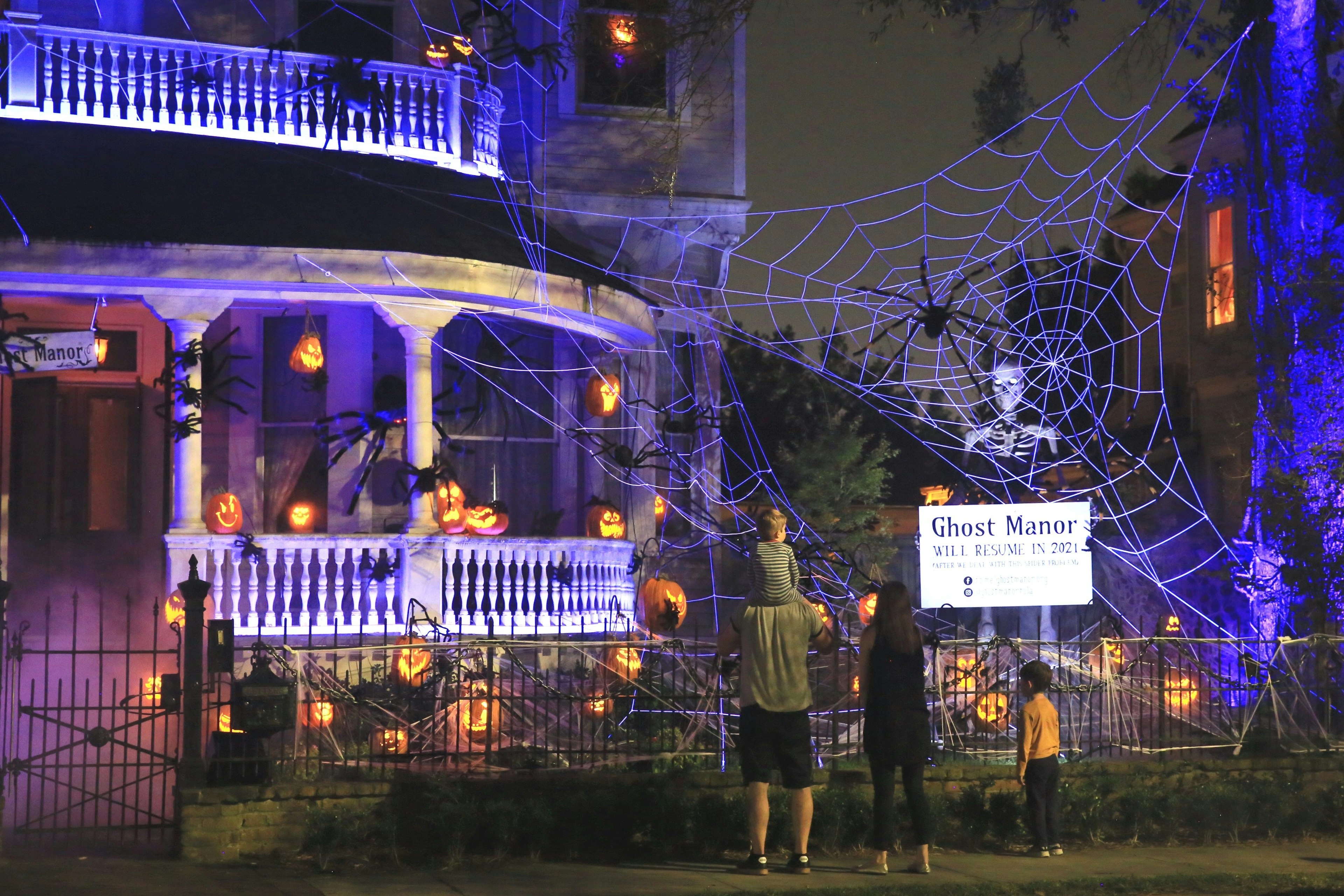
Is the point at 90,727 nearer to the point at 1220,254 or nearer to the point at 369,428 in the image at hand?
the point at 369,428

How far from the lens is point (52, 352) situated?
11.8 m

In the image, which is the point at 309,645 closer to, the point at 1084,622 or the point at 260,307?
the point at 260,307

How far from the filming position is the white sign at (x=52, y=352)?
11703 millimetres

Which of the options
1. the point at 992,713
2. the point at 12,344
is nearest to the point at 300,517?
the point at 12,344

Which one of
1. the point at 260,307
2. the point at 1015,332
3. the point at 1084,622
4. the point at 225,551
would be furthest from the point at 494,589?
the point at 1084,622

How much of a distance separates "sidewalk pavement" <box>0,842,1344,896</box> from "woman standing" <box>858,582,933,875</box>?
0.29 meters

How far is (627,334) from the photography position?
14.2 meters

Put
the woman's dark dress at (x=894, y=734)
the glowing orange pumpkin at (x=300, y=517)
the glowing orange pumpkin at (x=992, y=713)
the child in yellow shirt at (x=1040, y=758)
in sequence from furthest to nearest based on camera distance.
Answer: the glowing orange pumpkin at (x=300, y=517) < the glowing orange pumpkin at (x=992, y=713) < the child in yellow shirt at (x=1040, y=758) < the woman's dark dress at (x=894, y=734)

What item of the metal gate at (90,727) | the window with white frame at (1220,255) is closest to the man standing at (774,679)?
the metal gate at (90,727)

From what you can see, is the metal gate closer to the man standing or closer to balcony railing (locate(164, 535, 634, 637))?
balcony railing (locate(164, 535, 634, 637))

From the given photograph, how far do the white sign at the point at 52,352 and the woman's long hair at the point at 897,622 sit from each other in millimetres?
7149

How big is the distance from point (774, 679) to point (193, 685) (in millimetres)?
3226

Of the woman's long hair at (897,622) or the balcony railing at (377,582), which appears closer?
the woman's long hair at (897,622)

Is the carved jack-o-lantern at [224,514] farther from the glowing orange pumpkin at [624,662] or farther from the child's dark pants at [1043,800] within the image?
the child's dark pants at [1043,800]
